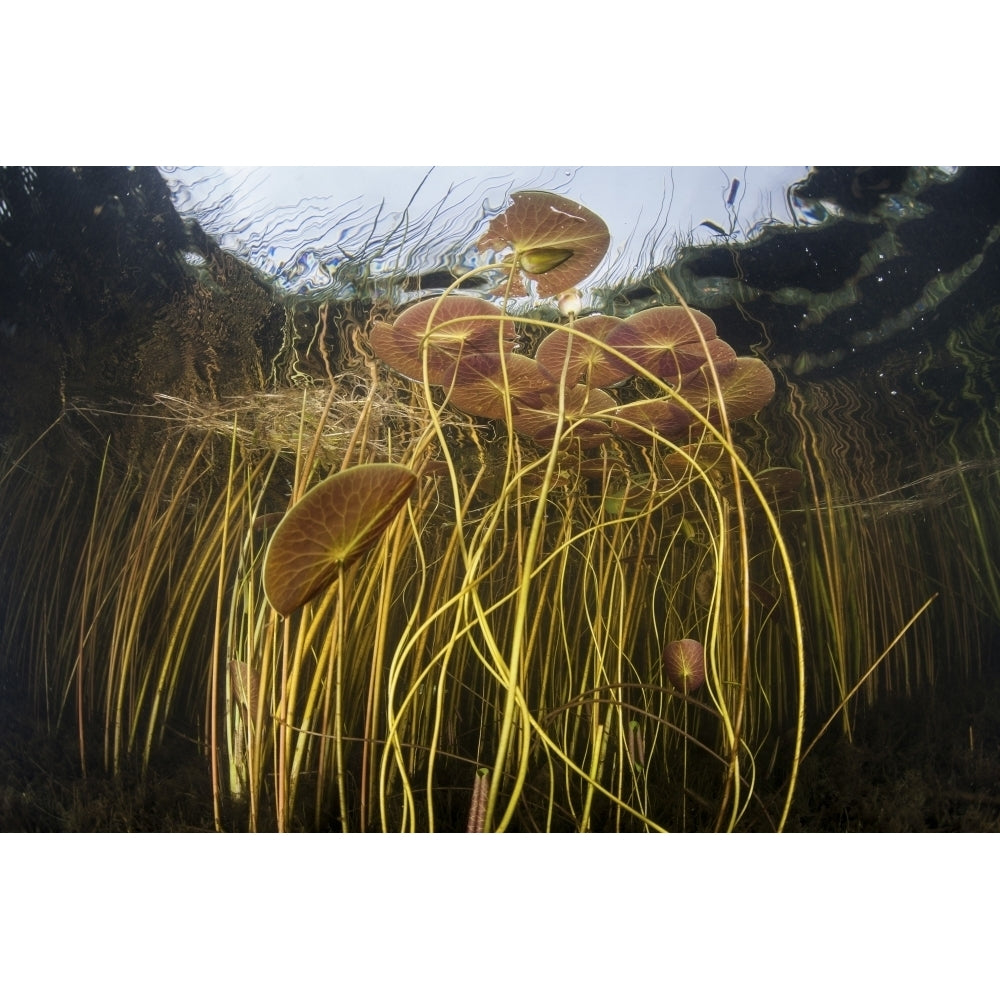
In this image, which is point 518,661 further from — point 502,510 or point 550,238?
point 550,238

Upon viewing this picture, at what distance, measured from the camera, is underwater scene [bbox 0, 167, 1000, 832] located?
3.99 feet

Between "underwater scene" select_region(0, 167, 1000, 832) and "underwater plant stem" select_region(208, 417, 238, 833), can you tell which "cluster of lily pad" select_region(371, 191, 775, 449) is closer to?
"underwater scene" select_region(0, 167, 1000, 832)

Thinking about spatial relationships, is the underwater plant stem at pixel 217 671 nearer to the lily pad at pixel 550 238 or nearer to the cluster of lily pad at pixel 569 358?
the cluster of lily pad at pixel 569 358

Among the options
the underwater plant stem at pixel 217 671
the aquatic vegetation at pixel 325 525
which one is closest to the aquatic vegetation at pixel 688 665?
the aquatic vegetation at pixel 325 525

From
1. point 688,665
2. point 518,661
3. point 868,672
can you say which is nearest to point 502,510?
point 518,661

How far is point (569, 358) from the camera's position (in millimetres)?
1248

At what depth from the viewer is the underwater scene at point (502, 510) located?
1216 millimetres

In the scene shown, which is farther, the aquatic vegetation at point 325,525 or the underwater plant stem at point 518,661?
the underwater plant stem at point 518,661

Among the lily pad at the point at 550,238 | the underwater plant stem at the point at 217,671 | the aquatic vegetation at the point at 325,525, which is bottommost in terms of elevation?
the underwater plant stem at the point at 217,671
